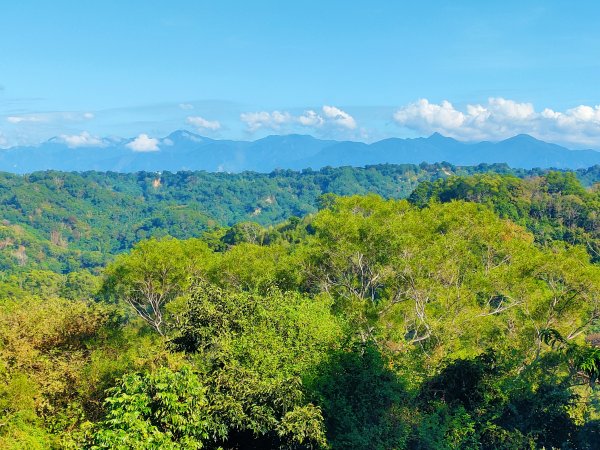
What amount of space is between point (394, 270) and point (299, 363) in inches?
510

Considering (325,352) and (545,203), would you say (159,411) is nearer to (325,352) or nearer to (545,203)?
(325,352)

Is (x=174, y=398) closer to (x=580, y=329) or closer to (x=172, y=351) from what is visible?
Answer: (x=172, y=351)

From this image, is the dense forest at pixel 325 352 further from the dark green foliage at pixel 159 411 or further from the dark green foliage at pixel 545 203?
the dark green foliage at pixel 545 203

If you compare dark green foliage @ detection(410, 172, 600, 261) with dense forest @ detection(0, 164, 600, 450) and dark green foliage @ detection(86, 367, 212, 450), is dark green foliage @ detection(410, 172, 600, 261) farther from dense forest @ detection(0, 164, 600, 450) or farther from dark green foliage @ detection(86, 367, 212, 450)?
dark green foliage @ detection(86, 367, 212, 450)

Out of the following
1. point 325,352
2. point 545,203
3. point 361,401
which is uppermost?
point 325,352

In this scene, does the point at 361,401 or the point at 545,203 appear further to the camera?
the point at 545,203

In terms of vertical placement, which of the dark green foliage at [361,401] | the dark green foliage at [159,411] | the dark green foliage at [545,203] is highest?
the dark green foliage at [159,411]

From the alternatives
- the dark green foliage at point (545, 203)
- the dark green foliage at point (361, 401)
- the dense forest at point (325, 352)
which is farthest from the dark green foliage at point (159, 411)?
the dark green foliage at point (545, 203)

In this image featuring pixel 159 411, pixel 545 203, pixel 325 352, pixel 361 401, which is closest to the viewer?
pixel 159 411

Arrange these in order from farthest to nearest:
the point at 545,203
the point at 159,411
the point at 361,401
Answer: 1. the point at 545,203
2. the point at 361,401
3. the point at 159,411

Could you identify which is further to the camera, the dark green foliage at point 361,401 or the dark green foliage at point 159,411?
the dark green foliage at point 361,401

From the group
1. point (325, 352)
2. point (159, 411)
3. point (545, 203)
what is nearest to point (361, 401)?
point (325, 352)

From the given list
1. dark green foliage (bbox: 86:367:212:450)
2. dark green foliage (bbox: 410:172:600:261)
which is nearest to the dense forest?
dark green foliage (bbox: 86:367:212:450)

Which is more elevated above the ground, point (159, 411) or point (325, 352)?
point (159, 411)
